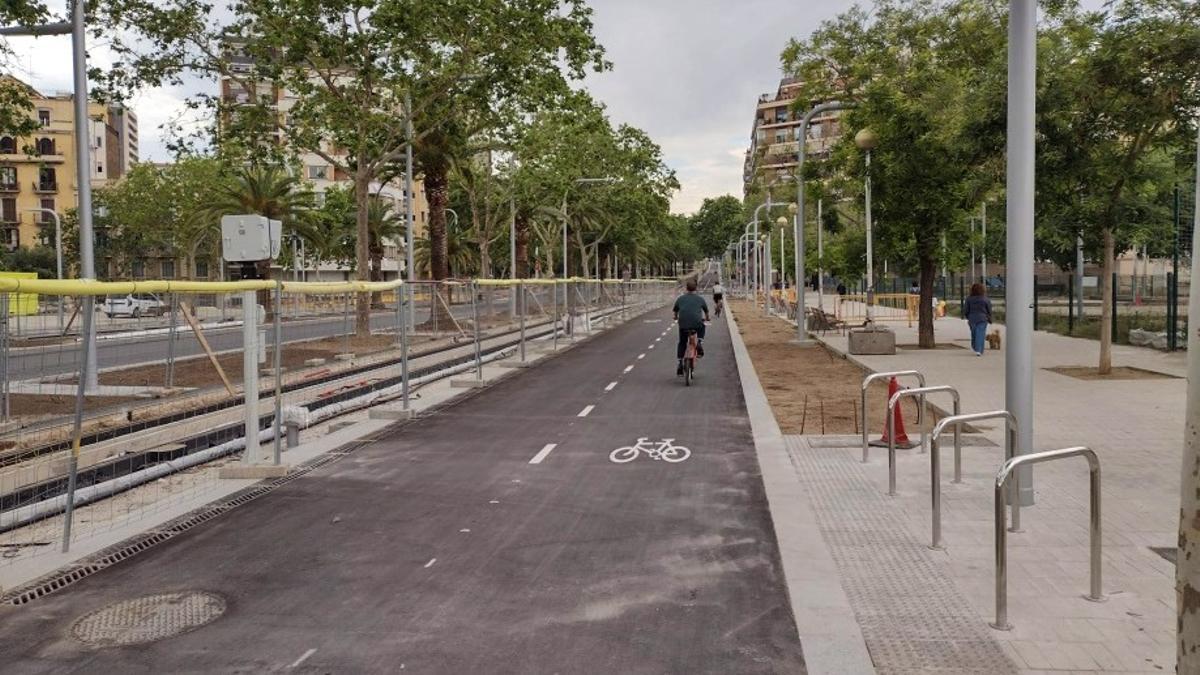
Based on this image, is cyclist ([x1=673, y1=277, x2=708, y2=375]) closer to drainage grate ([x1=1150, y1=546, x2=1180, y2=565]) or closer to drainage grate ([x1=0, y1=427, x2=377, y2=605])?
drainage grate ([x1=0, y1=427, x2=377, y2=605])

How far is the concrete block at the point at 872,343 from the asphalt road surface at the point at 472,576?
43.8ft

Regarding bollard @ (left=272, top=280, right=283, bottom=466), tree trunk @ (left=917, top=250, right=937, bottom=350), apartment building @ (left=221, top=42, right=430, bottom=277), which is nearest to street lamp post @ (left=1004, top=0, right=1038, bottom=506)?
bollard @ (left=272, top=280, right=283, bottom=466)

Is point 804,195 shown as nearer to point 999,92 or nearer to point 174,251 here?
point 999,92

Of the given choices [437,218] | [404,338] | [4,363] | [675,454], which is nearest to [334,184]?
[437,218]

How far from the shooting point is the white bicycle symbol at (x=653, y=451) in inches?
424

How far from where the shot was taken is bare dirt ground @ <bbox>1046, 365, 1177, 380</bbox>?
56.8ft

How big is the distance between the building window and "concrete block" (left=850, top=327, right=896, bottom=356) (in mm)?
82942

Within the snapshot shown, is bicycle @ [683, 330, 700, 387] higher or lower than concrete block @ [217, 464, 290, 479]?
higher

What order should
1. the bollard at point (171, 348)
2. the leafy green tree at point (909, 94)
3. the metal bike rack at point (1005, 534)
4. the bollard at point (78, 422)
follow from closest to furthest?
the metal bike rack at point (1005, 534) < the bollard at point (78, 422) < the bollard at point (171, 348) < the leafy green tree at point (909, 94)

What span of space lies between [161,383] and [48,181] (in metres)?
89.4

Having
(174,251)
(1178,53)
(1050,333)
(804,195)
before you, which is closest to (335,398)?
(1178,53)

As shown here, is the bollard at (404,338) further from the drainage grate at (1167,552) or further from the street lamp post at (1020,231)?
the drainage grate at (1167,552)

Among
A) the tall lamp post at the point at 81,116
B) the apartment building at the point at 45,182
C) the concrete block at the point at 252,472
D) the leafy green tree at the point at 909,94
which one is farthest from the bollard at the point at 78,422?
the apartment building at the point at 45,182

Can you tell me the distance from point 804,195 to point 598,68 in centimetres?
718
